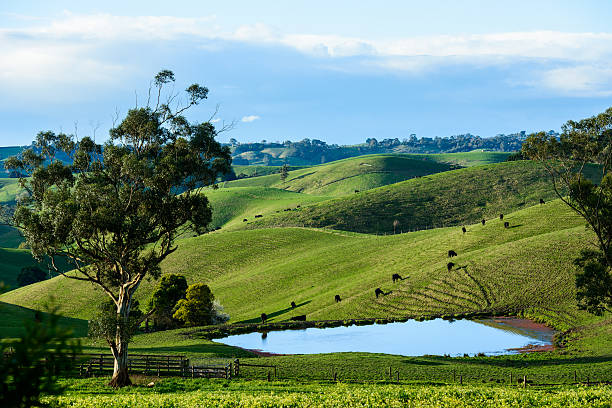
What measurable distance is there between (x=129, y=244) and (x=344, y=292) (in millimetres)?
53375

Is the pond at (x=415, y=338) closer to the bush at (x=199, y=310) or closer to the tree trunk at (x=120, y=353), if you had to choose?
the bush at (x=199, y=310)

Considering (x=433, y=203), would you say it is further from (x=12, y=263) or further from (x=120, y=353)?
(x=12, y=263)

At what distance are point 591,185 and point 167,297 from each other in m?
64.1

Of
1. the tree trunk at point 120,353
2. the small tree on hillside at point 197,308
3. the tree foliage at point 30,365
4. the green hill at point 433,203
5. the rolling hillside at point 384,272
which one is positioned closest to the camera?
the tree foliage at point 30,365

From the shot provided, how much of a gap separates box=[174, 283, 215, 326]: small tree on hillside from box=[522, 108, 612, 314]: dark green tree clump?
50.7 metres

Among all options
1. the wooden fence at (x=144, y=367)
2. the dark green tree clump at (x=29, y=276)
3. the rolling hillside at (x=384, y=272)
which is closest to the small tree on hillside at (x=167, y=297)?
the rolling hillside at (x=384, y=272)

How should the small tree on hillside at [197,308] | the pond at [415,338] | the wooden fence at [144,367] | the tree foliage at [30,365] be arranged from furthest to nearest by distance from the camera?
the small tree on hillside at [197,308], the pond at [415,338], the wooden fence at [144,367], the tree foliage at [30,365]

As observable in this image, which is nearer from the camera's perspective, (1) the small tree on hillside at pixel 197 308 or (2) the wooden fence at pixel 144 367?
(2) the wooden fence at pixel 144 367

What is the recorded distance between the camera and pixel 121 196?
39.8 m

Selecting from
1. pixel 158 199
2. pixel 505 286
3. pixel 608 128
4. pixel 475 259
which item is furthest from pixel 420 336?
pixel 158 199

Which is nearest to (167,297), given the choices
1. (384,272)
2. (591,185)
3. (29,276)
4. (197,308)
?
(197,308)

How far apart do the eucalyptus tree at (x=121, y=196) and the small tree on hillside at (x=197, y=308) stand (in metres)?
37.1

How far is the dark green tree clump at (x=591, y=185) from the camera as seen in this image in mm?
54938

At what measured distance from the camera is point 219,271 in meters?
113
